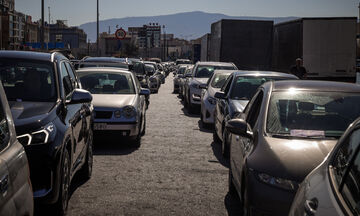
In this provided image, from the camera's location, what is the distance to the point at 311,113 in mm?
6613

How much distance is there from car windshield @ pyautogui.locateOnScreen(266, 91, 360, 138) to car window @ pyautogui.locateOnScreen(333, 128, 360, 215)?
241 cm

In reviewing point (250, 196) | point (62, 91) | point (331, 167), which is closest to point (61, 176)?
point (62, 91)

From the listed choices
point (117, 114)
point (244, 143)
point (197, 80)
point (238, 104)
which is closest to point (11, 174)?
point (244, 143)

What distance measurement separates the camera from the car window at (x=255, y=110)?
6899 millimetres

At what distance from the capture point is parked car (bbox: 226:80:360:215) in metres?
5.06

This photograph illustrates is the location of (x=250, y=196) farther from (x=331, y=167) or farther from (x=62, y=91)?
(x=62, y=91)

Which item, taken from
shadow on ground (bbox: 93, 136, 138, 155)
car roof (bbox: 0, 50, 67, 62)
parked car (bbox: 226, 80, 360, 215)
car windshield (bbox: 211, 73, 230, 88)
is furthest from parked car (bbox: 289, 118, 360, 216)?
car windshield (bbox: 211, 73, 230, 88)

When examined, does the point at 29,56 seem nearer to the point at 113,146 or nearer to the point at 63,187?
the point at 63,187

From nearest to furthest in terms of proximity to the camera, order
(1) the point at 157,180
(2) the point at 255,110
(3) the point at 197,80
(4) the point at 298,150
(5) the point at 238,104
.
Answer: (4) the point at 298,150
(2) the point at 255,110
(1) the point at 157,180
(5) the point at 238,104
(3) the point at 197,80

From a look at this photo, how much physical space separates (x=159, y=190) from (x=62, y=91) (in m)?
1.77

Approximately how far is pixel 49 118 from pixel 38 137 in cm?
43

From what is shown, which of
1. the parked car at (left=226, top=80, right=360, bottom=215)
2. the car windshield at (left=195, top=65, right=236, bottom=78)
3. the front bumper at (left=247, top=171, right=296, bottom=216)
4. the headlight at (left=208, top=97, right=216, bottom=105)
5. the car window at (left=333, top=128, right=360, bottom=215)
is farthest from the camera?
the car windshield at (left=195, top=65, right=236, bottom=78)

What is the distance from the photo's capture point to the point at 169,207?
7012 millimetres

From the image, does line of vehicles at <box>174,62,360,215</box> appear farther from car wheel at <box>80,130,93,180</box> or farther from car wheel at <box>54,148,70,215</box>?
car wheel at <box>80,130,93,180</box>
